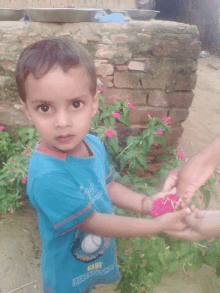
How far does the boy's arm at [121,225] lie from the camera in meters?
1.28

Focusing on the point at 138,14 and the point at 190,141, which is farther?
the point at 190,141

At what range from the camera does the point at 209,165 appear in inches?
77.1

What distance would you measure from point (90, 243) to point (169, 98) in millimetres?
1973

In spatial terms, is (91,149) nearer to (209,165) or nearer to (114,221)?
(114,221)

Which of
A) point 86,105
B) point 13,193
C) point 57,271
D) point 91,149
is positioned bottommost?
point 13,193

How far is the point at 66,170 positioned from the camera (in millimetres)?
1231

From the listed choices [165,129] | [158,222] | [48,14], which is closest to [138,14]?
[48,14]

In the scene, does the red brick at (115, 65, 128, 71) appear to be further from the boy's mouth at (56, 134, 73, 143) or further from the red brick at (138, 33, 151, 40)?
the boy's mouth at (56, 134, 73, 143)

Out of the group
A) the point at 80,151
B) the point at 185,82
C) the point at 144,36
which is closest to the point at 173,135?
the point at 185,82

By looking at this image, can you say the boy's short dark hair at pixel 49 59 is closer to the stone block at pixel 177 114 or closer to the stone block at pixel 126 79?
the stone block at pixel 126 79

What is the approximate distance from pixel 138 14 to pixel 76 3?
2617 millimetres

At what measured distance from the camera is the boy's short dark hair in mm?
1081

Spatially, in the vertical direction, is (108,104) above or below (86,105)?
below

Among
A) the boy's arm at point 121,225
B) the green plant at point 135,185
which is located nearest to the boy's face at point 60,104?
the boy's arm at point 121,225
